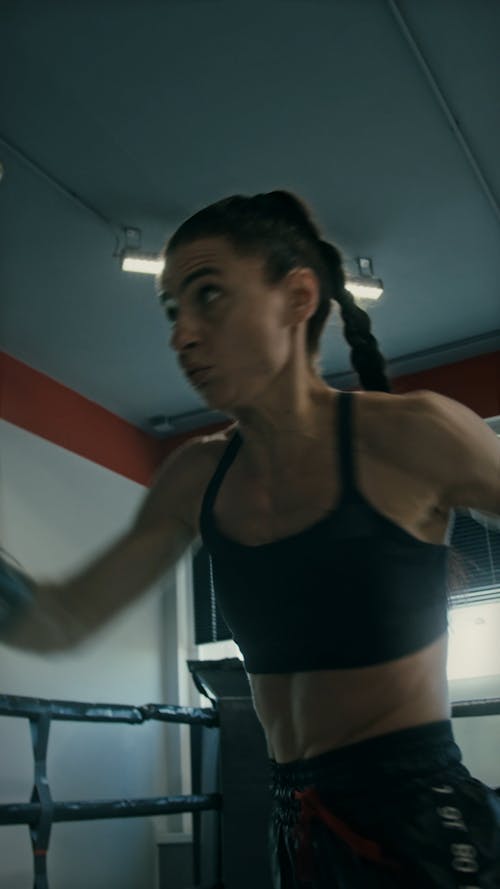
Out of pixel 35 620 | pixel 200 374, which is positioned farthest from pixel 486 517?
pixel 35 620

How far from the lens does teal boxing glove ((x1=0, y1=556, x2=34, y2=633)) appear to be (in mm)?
1016

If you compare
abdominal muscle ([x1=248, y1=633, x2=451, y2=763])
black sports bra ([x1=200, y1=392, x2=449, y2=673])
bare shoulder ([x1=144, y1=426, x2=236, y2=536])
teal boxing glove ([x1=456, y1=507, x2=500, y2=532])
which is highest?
bare shoulder ([x1=144, y1=426, x2=236, y2=536])

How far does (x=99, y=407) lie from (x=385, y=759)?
3980 millimetres

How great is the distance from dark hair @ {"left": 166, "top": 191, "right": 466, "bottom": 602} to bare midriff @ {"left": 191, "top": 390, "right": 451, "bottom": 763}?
14 cm

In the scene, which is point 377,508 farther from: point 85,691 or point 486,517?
point 85,691

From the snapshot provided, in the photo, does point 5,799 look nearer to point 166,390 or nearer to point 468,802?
point 166,390

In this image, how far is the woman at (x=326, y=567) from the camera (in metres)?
0.83

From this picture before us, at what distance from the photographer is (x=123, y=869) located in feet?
12.8

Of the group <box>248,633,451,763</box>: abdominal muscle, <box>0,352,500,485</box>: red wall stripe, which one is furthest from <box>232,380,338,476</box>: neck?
<box>0,352,500,485</box>: red wall stripe

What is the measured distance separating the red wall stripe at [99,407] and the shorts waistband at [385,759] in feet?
10.8

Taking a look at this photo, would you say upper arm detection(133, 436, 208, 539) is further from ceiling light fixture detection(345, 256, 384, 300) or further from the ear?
ceiling light fixture detection(345, 256, 384, 300)

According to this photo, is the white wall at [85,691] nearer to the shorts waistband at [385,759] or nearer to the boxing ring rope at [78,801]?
the boxing ring rope at [78,801]

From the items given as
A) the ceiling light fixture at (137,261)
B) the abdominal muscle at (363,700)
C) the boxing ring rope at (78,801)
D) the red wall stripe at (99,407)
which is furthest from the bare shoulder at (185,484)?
the red wall stripe at (99,407)

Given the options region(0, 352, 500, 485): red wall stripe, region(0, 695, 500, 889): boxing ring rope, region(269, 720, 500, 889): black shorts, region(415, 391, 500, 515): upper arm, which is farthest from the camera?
region(0, 352, 500, 485): red wall stripe
